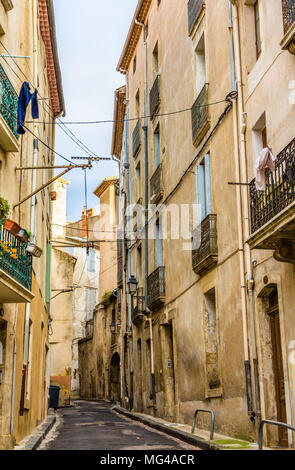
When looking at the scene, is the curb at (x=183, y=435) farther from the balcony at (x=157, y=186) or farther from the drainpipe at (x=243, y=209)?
the balcony at (x=157, y=186)

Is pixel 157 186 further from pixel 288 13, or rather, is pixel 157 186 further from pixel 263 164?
pixel 288 13

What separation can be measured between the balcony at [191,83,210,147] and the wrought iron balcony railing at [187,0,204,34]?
2.42 m

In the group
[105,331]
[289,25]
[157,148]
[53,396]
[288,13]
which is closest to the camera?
[289,25]

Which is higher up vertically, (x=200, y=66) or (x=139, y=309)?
(x=200, y=66)

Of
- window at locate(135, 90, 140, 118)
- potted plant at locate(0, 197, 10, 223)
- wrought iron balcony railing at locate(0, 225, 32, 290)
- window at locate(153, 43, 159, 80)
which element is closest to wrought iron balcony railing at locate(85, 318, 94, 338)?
window at locate(135, 90, 140, 118)

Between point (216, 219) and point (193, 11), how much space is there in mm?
6488

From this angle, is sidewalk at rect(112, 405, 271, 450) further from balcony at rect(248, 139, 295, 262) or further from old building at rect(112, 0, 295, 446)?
balcony at rect(248, 139, 295, 262)

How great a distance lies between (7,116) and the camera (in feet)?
39.8

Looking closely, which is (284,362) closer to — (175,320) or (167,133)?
(175,320)

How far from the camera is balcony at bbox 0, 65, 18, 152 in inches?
457

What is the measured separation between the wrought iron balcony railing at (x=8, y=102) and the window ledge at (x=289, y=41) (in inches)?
205

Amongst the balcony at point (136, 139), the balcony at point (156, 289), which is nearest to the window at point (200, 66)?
the balcony at point (156, 289)

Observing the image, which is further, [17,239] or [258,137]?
[258,137]

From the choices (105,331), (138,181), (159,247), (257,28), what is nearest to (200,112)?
(257,28)
